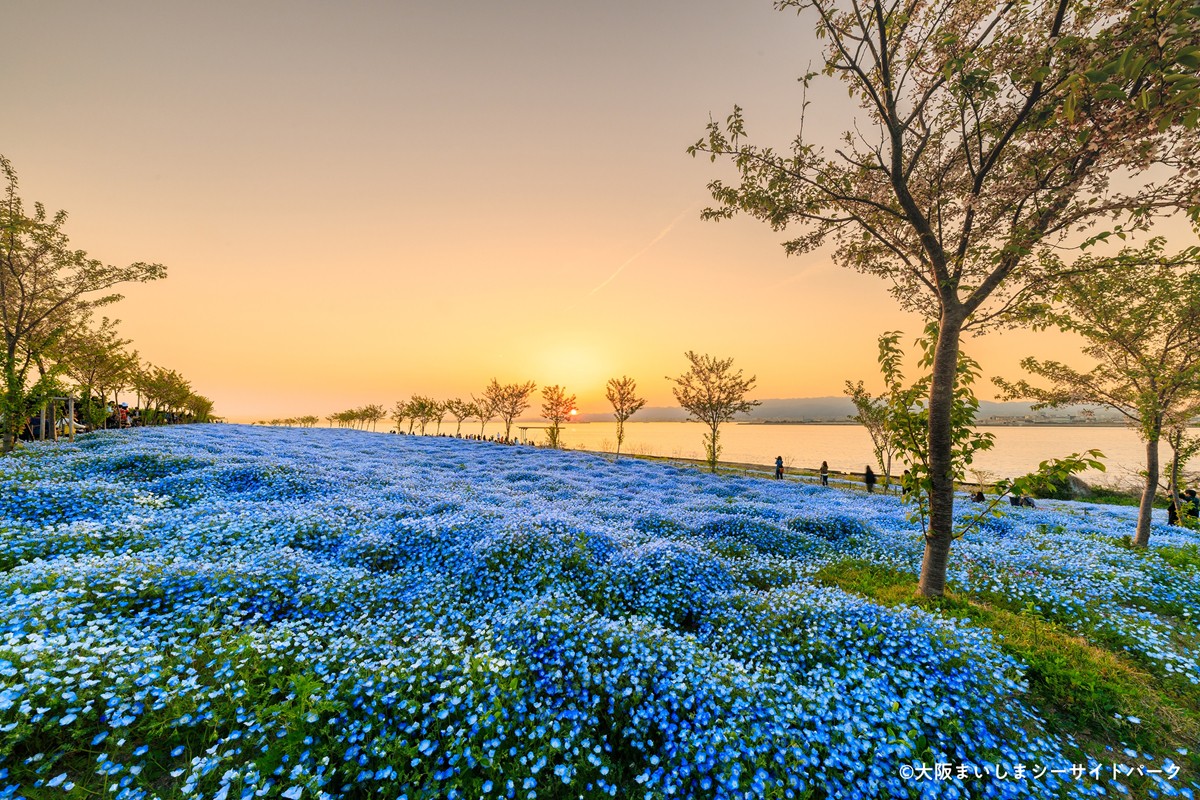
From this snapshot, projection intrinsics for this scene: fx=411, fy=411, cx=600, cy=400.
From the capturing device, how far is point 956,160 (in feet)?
30.0

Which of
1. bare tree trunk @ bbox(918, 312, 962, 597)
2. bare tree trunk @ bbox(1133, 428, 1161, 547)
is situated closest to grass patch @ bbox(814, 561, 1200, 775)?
bare tree trunk @ bbox(918, 312, 962, 597)

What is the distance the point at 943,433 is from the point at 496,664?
915 cm

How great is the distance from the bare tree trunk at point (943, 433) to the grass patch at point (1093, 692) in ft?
5.01

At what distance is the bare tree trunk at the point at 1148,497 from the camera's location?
14211 millimetres

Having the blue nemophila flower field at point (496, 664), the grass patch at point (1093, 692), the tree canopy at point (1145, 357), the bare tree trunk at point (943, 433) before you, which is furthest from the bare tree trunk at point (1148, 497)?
the bare tree trunk at point (943, 433)

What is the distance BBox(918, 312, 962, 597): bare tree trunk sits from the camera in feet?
26.9

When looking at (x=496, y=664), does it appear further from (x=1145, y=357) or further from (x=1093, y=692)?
(x=1145, y=357)

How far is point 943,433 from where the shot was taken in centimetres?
822

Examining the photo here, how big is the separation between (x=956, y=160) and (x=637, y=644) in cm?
1199

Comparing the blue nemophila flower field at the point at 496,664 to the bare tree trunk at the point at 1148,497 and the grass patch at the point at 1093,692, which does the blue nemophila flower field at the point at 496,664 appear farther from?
the bare tree trunk at the point at 1148,497

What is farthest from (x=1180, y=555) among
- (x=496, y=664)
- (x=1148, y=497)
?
(x=496, y=664)

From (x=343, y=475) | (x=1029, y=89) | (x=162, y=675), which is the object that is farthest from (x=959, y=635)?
(x=343, y=475)

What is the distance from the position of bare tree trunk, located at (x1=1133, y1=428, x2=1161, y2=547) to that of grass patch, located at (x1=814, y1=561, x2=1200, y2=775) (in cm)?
1145

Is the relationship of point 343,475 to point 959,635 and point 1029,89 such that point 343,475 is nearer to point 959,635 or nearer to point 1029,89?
point 959,635
